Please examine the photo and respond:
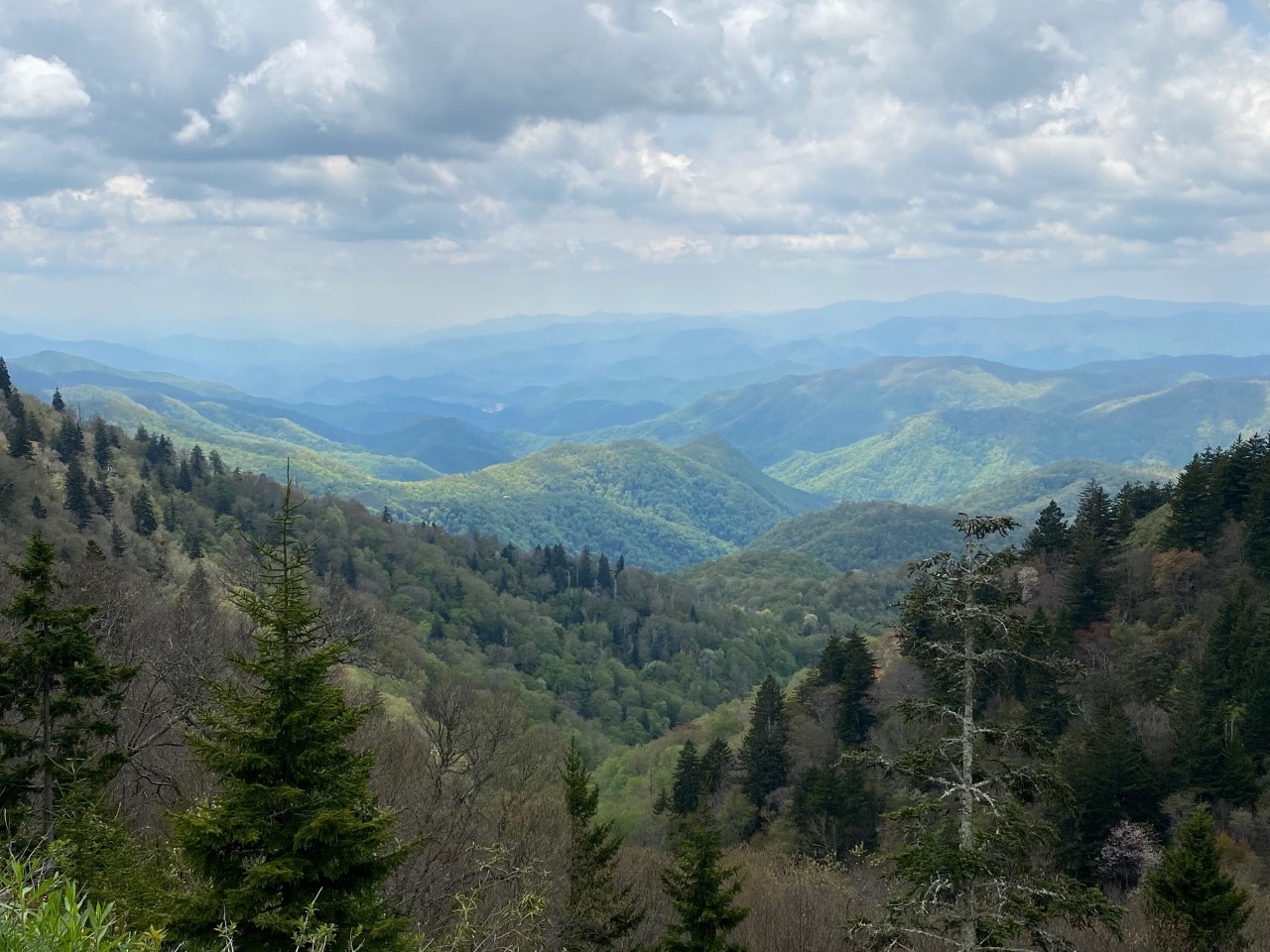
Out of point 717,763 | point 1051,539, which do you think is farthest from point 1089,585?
point 717,763

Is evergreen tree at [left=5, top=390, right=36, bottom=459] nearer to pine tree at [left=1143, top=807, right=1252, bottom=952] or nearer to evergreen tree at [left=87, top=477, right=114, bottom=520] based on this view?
evergreen tree at [left=87, top=477, right=114, bottom=520]

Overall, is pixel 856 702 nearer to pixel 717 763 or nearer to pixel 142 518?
pixel 717 763

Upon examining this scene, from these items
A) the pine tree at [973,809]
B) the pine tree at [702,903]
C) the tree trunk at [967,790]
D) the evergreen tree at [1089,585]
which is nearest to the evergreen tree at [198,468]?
the evergreen tree at [1089,585]

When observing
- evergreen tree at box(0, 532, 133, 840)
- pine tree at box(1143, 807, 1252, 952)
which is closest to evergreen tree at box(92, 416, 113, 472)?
evergreen tree at box(0, 532, 133, 840)

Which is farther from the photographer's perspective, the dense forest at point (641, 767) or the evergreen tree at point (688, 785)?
the evergreen tree at point (688, 785)

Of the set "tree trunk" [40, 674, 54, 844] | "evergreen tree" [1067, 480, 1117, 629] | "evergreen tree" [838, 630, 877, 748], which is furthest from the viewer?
"evergreen tree" [838, 630, 877, 748]

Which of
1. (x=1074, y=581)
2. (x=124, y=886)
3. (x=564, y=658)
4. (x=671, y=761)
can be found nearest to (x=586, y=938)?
(x=124, y=886)

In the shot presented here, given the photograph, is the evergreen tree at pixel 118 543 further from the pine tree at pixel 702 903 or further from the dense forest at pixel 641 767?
the pine tree at pixel 702 903
